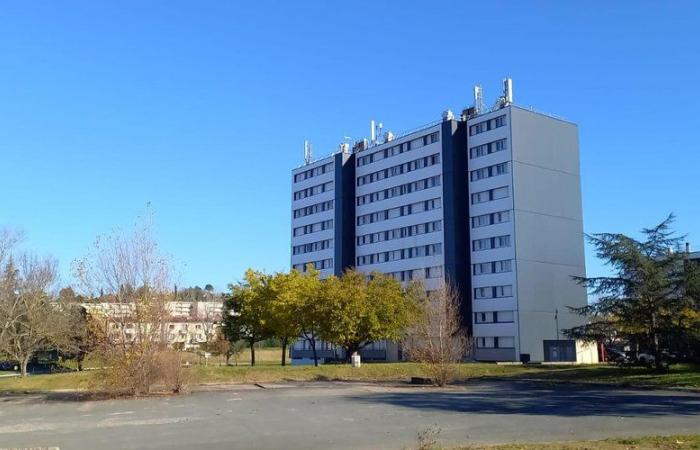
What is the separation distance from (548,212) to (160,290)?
58082 mm

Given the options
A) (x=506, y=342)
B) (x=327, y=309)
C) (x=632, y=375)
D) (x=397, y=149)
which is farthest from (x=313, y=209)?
(x=632, y=375)

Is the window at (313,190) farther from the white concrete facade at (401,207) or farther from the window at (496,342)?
the window at (496,342)

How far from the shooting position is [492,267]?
77.9 metres

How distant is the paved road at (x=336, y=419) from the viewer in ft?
50.8

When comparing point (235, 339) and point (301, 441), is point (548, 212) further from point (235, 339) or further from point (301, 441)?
point (301, 441)

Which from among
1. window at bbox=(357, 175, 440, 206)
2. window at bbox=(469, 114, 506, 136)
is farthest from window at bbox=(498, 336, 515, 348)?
window at bbox=(469, 114, 506, 136)

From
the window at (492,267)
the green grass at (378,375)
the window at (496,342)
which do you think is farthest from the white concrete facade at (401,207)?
the green grass at (378,375)

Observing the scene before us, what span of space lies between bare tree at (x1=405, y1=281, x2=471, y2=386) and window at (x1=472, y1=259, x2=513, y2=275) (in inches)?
1551

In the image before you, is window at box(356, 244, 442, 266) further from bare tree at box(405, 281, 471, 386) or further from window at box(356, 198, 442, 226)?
bare tree at box(405, 281, 471, 386)

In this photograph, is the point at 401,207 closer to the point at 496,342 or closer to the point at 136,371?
the point at 496,342

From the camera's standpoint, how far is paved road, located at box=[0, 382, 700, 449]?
15492mm

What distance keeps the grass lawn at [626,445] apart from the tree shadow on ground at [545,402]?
6.69m

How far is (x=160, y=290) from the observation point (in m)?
31.2

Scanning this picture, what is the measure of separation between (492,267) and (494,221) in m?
5.44
